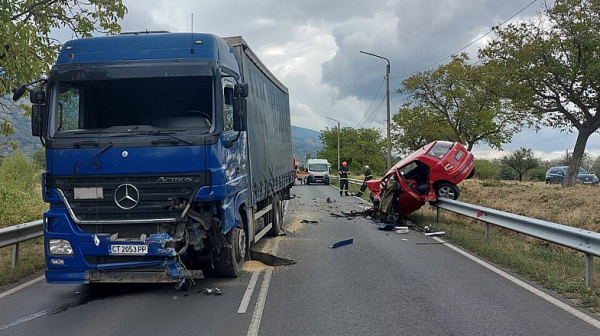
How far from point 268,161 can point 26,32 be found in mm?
4721

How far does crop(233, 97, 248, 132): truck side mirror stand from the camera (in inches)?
258

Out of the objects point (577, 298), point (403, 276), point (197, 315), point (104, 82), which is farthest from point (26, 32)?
point (577, 298)

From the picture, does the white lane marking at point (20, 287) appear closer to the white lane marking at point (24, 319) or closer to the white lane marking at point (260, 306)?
the white lane marking at point (24, 319)

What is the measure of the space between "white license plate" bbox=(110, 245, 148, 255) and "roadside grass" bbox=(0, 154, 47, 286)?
2563 mm

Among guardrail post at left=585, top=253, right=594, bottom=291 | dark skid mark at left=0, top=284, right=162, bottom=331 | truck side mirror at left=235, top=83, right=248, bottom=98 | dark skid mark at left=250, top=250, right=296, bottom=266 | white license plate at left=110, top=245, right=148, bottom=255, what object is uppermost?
truck side mirror at left=235, top=83, right=248, bottom=98

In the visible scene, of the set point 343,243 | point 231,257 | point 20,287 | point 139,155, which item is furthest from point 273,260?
point 20,287

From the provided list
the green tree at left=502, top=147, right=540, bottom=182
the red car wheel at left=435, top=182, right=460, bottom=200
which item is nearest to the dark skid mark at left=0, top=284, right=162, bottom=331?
the red car wheel at left=435, top=182, right=460, bottom=200

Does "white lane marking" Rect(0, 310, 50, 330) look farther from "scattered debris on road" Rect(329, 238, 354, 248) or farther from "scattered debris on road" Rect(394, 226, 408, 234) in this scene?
"scattered debris on road" Rect(394, 226, 408, 234)

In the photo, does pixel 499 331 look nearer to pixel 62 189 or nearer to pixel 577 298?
pixel 577 298

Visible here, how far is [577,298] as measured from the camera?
242 inches

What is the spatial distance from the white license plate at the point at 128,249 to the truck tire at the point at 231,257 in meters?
1.25

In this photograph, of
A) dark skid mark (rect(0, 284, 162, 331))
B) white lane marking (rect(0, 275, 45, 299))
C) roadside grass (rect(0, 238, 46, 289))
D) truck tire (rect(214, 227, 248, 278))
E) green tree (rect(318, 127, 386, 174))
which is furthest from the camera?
green tree (rect(318, 127, 386, 174))

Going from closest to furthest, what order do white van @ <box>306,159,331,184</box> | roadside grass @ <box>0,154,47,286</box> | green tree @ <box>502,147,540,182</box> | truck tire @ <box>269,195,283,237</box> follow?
roadside grass @ <box>0,154,47,286</box>, truck tire @ <box>269,195,283,237</box>, white van @ <box>306,159,331,184</box>, green tree @ <box>502,147,540,182</box>

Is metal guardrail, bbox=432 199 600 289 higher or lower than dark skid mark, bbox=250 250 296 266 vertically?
higher
